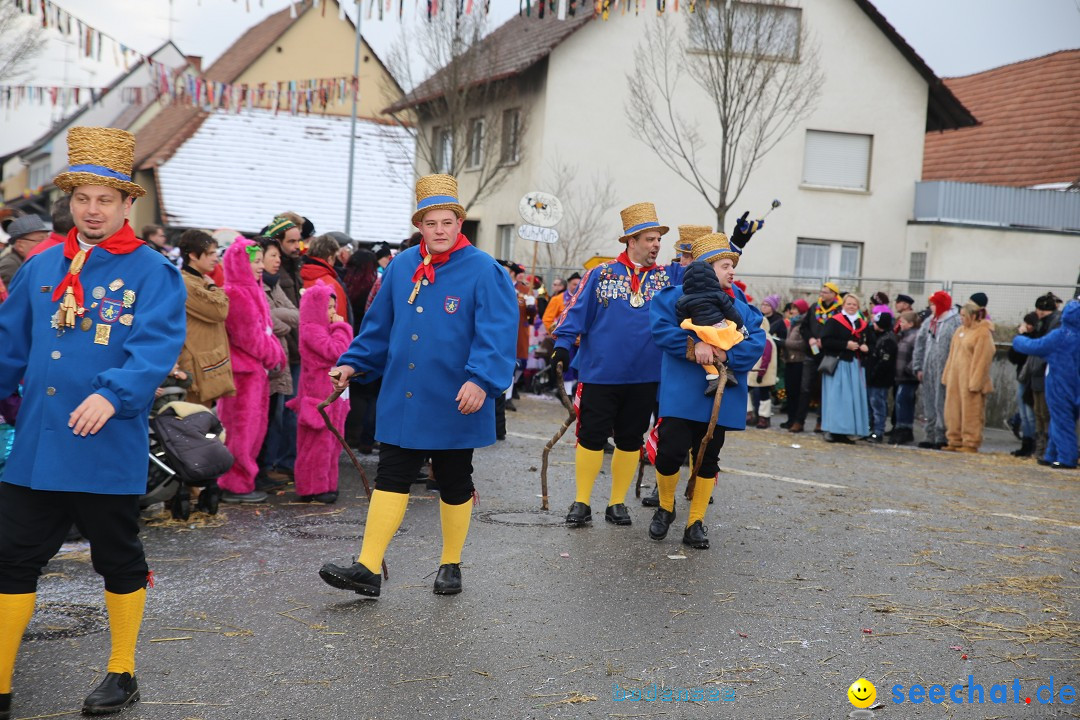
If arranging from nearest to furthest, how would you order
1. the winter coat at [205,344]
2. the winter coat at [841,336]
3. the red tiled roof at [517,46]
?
the winter coat at [205,344] → the winter coat at [841,336] → the red tiled roof at [517,46]

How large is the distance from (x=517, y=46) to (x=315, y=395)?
2181 centimetres

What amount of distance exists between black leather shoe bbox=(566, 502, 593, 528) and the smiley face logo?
135 inches

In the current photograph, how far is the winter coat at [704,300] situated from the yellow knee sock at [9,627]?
4.39 m

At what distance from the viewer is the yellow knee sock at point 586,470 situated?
8.09m

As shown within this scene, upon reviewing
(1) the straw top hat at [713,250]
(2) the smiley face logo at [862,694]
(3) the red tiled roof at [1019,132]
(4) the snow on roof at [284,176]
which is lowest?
(2) the smiley face logo at [862,694]

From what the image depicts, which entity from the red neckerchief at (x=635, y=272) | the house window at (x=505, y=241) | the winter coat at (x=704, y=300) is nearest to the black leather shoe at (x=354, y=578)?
the winter coat at (x=704, y=300)

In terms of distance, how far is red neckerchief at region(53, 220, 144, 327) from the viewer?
14.1 ft

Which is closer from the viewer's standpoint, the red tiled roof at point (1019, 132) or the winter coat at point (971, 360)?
the winter coat at point (971, 360)

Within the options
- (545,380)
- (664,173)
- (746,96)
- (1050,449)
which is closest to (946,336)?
(1050,449)

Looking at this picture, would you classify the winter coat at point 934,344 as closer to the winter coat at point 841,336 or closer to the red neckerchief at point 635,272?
the winter coat at point 841,336

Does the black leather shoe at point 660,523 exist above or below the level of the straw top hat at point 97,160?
below

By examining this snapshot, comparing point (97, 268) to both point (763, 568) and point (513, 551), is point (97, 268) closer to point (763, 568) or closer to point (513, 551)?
point (513, 551)

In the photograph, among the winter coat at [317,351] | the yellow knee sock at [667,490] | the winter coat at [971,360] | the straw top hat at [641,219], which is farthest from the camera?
the winter coat at [971,360]

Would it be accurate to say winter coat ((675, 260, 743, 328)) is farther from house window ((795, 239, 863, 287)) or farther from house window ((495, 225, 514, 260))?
house window ((495, 225, 514, 260))
